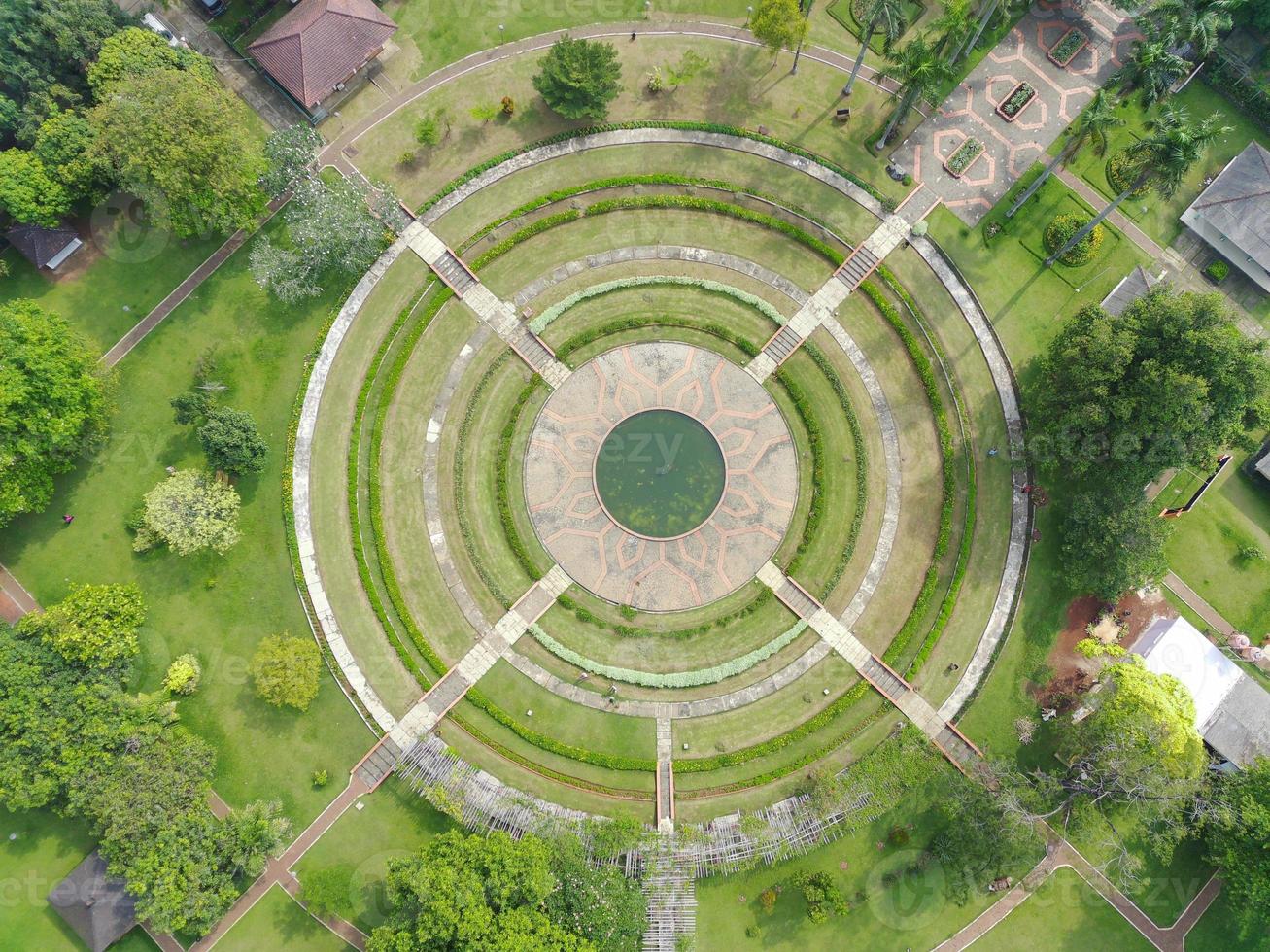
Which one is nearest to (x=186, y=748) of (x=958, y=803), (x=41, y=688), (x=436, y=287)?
(x=41, y=688)

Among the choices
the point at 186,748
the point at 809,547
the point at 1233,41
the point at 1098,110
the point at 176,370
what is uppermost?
the point at 1233,41

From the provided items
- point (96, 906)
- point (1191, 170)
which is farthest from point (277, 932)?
point (1191, 170)

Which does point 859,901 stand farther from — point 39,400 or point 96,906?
point 39,400

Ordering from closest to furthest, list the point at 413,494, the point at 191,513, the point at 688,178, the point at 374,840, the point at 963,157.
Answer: the point at 191,513, the point at 374,840, the point at 413,494, the point at 688,178, the point at 963,157

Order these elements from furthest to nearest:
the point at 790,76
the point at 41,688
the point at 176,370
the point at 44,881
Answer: the point at 790,76 → the point at 176,370 → the point at 44,881 → the point at 41,688

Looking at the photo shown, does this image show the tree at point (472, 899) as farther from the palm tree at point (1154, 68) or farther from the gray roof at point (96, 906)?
the palm tree at point (1154, 68)

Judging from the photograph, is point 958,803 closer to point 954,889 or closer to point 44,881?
point 954,889
